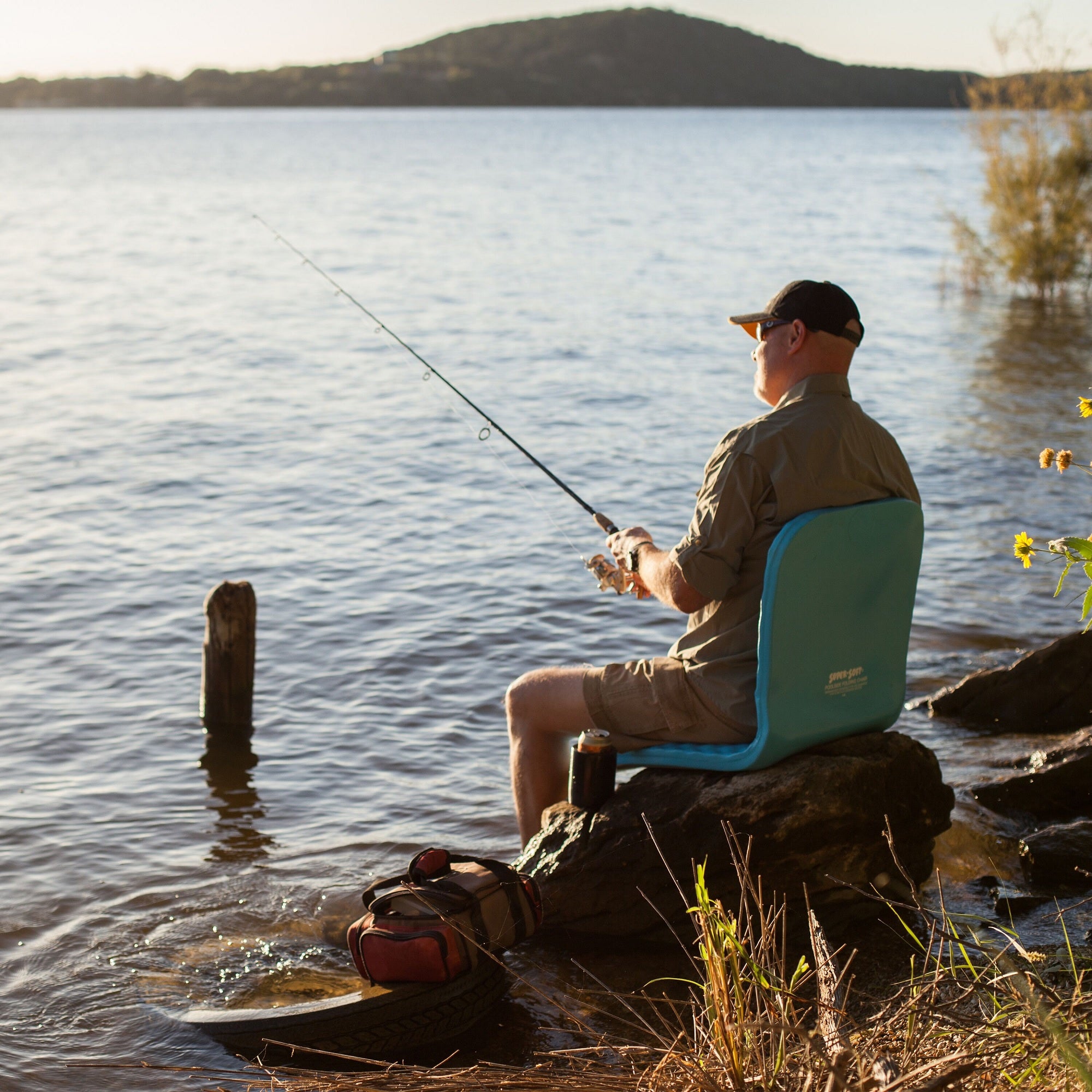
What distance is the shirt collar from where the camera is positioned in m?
3.68

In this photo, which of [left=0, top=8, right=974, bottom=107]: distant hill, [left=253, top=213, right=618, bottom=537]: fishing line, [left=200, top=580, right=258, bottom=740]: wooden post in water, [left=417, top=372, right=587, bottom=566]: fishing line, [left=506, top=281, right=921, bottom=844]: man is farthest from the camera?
[left=0, top=8, right=974, bottom=107]: distant hill

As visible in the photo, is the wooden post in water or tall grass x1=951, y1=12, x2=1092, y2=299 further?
tall grass x1=951, y1=12, x2=1092, y2=299

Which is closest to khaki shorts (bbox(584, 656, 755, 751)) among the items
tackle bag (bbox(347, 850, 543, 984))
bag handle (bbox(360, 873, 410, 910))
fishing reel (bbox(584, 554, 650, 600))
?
fishing reel (bbox(584, 554, 650, 600))

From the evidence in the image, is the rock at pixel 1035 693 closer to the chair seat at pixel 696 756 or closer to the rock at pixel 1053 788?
the rock at pixel 1053 788

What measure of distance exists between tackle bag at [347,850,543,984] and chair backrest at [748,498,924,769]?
31.9 inches

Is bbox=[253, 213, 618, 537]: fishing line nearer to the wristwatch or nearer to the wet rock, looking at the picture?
the wristwatch

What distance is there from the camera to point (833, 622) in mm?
3705

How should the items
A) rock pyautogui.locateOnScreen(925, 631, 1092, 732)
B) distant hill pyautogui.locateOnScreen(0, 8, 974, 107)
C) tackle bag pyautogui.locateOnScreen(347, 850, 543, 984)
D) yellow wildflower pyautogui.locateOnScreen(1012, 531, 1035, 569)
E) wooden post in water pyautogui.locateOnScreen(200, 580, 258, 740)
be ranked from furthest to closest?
distant hill pyautogui.locateOnScreen(0, 8, 974, 107) → wooden post in water pyautogui.locateOnScreen(200, 580, 258, 740) → rock pyautogui.locateOnScreen(925, 631, 1092, 732) → tackle bag pyautogui.locateOnScreen(347, 850, 543, 984) → yellow wildflower pyautogui.locateOnScreen(1012, 531, 1035, 569)

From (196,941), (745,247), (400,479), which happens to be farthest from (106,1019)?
(745,247)

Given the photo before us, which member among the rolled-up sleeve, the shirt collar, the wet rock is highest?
the shirt collar

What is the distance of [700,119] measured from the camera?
10481cm

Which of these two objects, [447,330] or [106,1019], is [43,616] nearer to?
[106,1019]

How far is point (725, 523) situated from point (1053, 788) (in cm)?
218

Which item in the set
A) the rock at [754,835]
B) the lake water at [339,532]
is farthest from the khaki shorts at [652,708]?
the lake water at [339,532]
